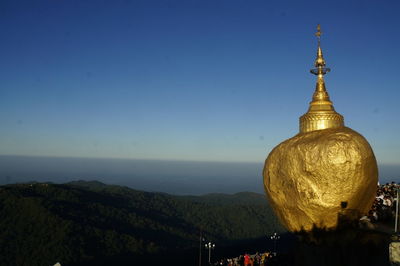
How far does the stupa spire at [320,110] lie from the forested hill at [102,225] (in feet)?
82.5

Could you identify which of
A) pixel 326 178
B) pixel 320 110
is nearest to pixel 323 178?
pixel 326 178

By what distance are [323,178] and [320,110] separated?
10.5 ft

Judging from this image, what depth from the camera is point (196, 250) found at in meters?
36.4

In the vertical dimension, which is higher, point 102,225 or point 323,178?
point 323,178

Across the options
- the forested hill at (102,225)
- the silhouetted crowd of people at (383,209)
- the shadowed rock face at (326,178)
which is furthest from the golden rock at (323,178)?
the forested hill at (102,225)

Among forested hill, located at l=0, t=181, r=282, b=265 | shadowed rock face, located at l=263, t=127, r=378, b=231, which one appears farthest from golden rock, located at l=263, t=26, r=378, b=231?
forested hill, located at l=0, t=181, r=282, b=265

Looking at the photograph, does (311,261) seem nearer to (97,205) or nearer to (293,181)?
(293,181)

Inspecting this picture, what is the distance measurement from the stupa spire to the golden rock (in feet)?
1.39

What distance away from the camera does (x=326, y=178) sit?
1168 cm

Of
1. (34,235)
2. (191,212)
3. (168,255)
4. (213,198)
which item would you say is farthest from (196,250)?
(213,198)

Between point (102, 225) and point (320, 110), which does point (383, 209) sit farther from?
point (102, 225)

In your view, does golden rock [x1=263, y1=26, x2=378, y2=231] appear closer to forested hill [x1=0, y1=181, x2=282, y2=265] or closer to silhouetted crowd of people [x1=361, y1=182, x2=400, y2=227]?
silhouetted crowd of people [x1=361, y1=182, x2=400, y2=227]

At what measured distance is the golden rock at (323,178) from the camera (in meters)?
11.6

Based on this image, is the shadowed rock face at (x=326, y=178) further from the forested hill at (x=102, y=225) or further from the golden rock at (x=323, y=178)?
the forested hill at (x=102, y=225)
